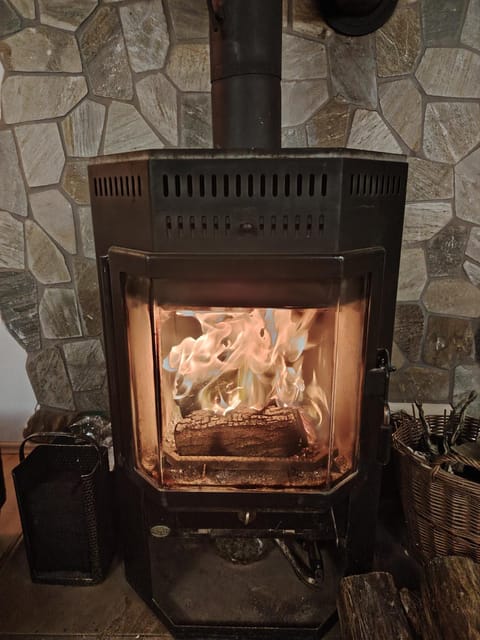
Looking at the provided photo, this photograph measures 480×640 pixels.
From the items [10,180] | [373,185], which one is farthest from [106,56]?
[373,185]

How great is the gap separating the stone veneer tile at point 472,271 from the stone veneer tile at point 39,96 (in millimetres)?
1292

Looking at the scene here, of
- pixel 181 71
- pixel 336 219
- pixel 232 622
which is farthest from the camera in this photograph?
pixel 181 71

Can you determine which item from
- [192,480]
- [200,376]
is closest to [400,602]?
[192,480]

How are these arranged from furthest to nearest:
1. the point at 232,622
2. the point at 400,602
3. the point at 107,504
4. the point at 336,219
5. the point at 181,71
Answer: the point at 181,71, the point at 107,504, the point at 232,622, the point at 400,602, the point at 336,219

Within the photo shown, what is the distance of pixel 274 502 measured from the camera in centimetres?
102

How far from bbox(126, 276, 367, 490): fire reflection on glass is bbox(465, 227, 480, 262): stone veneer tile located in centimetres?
73

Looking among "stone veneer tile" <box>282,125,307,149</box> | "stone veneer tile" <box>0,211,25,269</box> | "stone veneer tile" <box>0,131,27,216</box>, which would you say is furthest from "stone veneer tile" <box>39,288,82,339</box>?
"stone veneer tile" <box>282,125,307,149</box>

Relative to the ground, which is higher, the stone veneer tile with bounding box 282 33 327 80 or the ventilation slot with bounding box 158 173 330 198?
the stone veneer tile with bounding box 282 33 327 80

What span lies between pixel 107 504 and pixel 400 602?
2.42ft

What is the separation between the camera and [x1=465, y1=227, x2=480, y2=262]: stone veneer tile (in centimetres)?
150

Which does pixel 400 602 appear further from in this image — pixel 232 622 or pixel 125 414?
pixel 125 414

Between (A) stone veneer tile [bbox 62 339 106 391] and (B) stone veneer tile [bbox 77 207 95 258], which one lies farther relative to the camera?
(A) stone veneer tile [bbox 62 339 106 391]

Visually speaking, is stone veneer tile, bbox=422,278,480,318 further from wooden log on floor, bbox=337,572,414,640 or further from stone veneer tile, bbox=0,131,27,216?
stone veneer tile, bbox=0,131,27,216

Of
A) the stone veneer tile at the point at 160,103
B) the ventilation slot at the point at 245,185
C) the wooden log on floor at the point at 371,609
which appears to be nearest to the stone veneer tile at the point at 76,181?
the stone veneer tile at the point at 160,103
